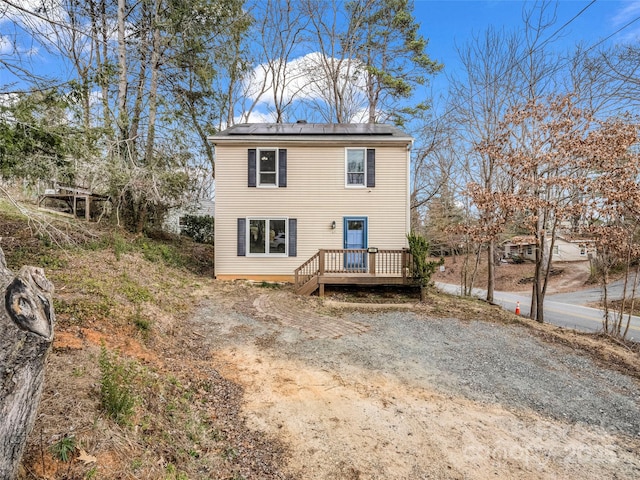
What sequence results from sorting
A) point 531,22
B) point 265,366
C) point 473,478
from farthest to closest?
point 531,22, point 265,366, point 473,478

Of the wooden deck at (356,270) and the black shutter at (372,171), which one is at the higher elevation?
the black shutter at (372,171)

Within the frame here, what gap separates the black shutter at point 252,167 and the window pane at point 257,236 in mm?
1364

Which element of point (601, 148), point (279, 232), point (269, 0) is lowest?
point (279, 232)

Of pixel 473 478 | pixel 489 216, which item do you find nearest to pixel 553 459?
pixel 473 478

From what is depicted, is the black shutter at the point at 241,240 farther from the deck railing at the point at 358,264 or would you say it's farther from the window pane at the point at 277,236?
the deck railing at the point at 358,264

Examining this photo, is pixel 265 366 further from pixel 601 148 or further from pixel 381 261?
pixel 601 148

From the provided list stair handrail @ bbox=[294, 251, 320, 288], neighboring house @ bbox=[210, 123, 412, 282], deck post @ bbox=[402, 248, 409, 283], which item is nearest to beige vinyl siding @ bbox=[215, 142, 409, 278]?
neighboring house @ bbox=[210, 123, 412, 282]

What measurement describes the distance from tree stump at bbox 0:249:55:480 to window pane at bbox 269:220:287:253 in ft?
30.8

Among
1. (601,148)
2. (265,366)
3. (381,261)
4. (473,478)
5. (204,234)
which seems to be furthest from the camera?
(204,234)

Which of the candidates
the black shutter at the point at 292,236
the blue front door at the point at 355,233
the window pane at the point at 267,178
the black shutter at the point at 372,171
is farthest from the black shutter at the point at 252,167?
the black shutter at the point at 372,171

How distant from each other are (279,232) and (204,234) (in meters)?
7.73

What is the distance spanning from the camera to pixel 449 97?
562 inches

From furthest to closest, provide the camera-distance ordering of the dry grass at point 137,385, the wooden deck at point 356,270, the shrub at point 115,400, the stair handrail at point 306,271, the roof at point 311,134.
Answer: the roof at point 311,134 < the stair handrail at point 306,271 < the wooden deck at point 356,270 < the shrub at point 115,400 < the dry grass at point 137,385

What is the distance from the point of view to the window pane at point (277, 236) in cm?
1104
